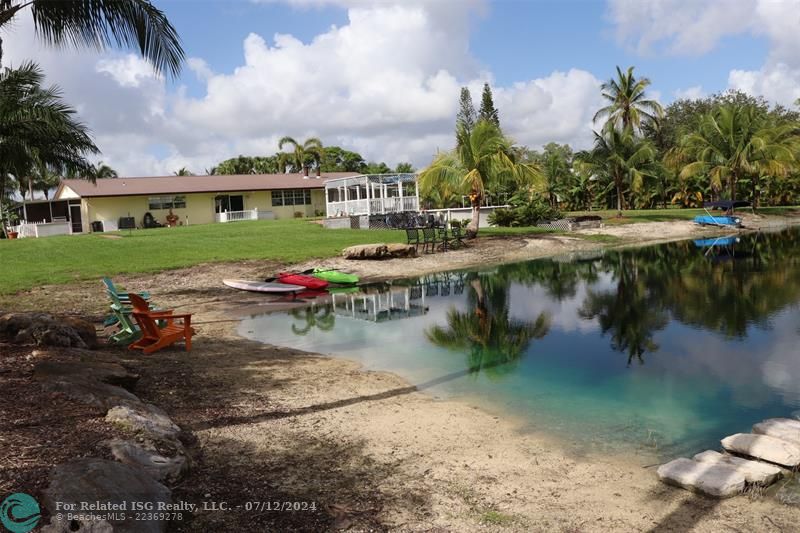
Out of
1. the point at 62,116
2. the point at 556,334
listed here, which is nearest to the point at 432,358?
the point at 556,334

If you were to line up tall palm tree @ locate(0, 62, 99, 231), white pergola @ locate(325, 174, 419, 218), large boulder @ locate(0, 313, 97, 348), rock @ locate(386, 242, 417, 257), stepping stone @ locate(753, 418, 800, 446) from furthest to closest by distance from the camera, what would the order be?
white pergola @ locate(325, 174, 419, 218) < rock @ locate(386, 242, 417, 257) < tall palm tree @ locate(0, 62, 99, 231) < large boulder @ locate(0, 313, 97, 348) < stepping stone @ locate(753, 418, 800, 446)

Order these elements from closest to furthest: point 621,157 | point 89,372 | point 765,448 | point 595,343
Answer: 1. point 765,448
2. point 89,372
3. point 595,343
4. point 621,157

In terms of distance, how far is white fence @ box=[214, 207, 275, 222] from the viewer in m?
44.3

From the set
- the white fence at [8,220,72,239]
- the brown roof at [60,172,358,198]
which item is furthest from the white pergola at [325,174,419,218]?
the white fence at [8,220,72,239]

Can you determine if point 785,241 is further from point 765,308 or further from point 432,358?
point 432,358

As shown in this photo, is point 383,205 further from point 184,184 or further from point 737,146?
point 737,146

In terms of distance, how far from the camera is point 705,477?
504 centimetres

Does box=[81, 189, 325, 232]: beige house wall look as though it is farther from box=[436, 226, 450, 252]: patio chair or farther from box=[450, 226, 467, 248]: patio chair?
box=[450, 226, 467, 248]: patio chair

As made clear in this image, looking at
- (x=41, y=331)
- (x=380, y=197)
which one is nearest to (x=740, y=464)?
(x=41, y=331)

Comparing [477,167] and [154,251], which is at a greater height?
[477,167]

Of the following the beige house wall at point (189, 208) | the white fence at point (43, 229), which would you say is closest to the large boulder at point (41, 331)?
the white fence at point (43, 229)

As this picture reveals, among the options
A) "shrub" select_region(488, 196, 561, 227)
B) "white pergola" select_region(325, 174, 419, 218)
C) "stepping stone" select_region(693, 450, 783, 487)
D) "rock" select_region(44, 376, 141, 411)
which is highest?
"white pergola" select_region(325, 174, 419, 218)

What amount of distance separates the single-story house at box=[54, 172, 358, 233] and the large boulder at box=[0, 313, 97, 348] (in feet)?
113

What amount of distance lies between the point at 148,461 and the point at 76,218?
43.2m
